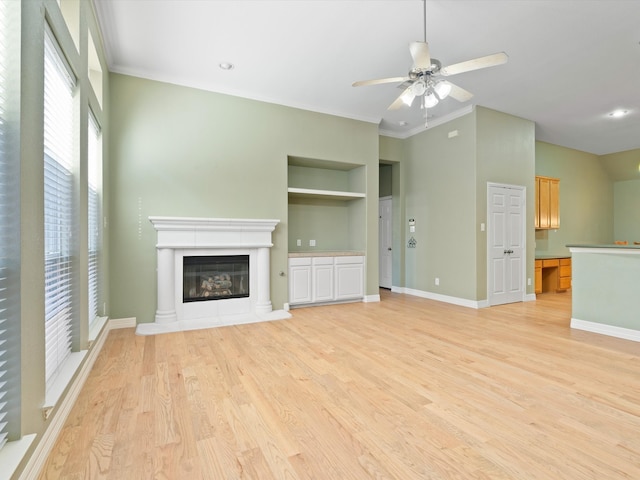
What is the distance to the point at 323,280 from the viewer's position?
543 centimetres

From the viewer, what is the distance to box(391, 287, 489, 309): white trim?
5328 millimetres

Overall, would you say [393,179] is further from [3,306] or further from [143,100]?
[3,306]

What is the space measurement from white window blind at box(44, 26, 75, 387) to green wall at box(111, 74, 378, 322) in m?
1.75

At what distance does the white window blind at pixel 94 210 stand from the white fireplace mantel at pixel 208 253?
612mm

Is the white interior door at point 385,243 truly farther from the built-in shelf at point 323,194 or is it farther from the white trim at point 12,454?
the white trim at point 12,454

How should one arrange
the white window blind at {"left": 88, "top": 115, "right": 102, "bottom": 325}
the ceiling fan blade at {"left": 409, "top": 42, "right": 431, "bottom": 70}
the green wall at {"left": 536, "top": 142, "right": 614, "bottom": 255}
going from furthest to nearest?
1. the green wall at {"left": 536, "top": 142, "right": 614, "bottom": 255}
2. the white window blind at {"left": 88, "top": 115, "right": 102, "bottom": 325}
3. the ceiling fan blade at {"left": 409, "top": 42, "right": 431, "bottom": 70}

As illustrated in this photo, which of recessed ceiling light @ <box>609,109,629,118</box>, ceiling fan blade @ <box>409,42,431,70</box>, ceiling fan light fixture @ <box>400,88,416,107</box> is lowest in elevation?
ceiling fan light fixture @ <box>400,88,416,107</box>

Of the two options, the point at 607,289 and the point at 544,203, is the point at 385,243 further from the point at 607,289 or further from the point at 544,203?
the point at 607,289

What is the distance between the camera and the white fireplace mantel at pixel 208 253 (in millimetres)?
4211

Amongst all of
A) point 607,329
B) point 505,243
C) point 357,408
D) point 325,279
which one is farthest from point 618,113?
point 357,408

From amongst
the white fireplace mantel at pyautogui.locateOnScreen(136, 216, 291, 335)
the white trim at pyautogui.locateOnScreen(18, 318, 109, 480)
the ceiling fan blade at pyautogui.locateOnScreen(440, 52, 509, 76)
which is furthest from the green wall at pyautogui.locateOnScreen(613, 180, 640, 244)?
the white trim at pyautogui.locateOnScreen(18, 318, 109, 480)

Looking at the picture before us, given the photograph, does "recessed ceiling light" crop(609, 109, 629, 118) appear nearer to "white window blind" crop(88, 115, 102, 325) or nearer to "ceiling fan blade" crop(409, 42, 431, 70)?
"ceiling fan blade" crop(409, 42, 431, 70)

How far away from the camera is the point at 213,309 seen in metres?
4.59

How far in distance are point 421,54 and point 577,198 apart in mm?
7532
